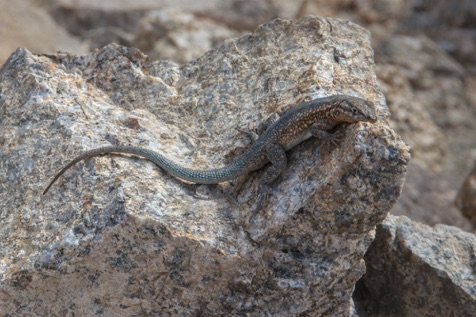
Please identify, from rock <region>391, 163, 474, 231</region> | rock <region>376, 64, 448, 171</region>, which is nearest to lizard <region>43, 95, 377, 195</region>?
rock <region>391, 163, 474, 231</region>

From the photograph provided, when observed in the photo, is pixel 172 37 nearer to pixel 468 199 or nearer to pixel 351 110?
pixel 468 199

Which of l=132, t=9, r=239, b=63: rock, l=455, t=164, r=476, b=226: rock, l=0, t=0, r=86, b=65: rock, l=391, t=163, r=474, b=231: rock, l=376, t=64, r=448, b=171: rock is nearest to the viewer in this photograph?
l=391, t=163, r=474, b=231: rock

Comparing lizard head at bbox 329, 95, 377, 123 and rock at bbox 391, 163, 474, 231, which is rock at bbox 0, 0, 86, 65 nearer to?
rock at bbox 391, 163, 474, 231

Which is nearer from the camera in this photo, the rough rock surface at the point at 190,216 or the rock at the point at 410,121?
the rough rock surface at the point at 190,216

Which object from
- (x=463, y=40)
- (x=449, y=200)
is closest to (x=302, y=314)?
(x=449, y=200)

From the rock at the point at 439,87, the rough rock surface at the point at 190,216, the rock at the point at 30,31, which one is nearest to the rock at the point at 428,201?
the rock at the point at 439,87

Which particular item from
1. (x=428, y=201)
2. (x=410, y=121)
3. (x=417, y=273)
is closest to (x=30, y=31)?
(x=410, y=121)

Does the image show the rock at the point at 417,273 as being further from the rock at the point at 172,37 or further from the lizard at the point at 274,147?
the rock at the point at 172,37
